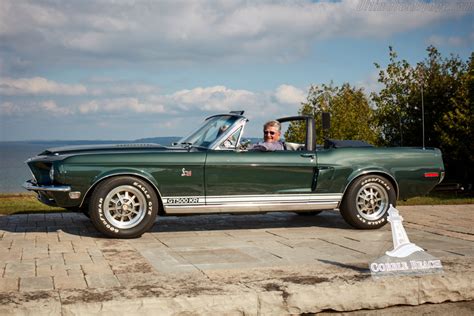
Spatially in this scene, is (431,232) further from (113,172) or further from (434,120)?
(434,120)

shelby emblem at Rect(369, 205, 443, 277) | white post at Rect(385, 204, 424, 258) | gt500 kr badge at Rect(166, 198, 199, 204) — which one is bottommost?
shelby emblem at Rect(369, 205, 443, 277)

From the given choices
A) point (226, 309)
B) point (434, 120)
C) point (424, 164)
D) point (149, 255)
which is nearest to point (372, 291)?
point (226, 309)

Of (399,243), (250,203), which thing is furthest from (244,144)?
(399,243)

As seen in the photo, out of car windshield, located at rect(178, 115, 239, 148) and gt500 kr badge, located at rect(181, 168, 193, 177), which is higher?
car windshield, located at rect(178, 115, 239, 148)

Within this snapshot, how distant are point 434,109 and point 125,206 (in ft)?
53.2

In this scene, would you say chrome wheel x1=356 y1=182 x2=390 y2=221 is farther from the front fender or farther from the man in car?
the front fender

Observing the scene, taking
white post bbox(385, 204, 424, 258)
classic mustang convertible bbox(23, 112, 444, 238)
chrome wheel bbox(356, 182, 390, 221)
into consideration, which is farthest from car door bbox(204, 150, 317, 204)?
white post bbox(385, 204, 424, 258)

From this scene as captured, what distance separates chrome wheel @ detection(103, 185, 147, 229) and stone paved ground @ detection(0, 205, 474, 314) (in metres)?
0.28

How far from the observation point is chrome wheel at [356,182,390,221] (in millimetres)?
8359

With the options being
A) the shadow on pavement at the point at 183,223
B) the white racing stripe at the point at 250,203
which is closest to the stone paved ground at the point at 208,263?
the shadow on pavement at the point at 183,223

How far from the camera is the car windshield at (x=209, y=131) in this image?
8.02 metres

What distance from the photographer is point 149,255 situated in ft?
20.4

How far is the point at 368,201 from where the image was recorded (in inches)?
331

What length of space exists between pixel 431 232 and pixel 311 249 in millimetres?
2297
